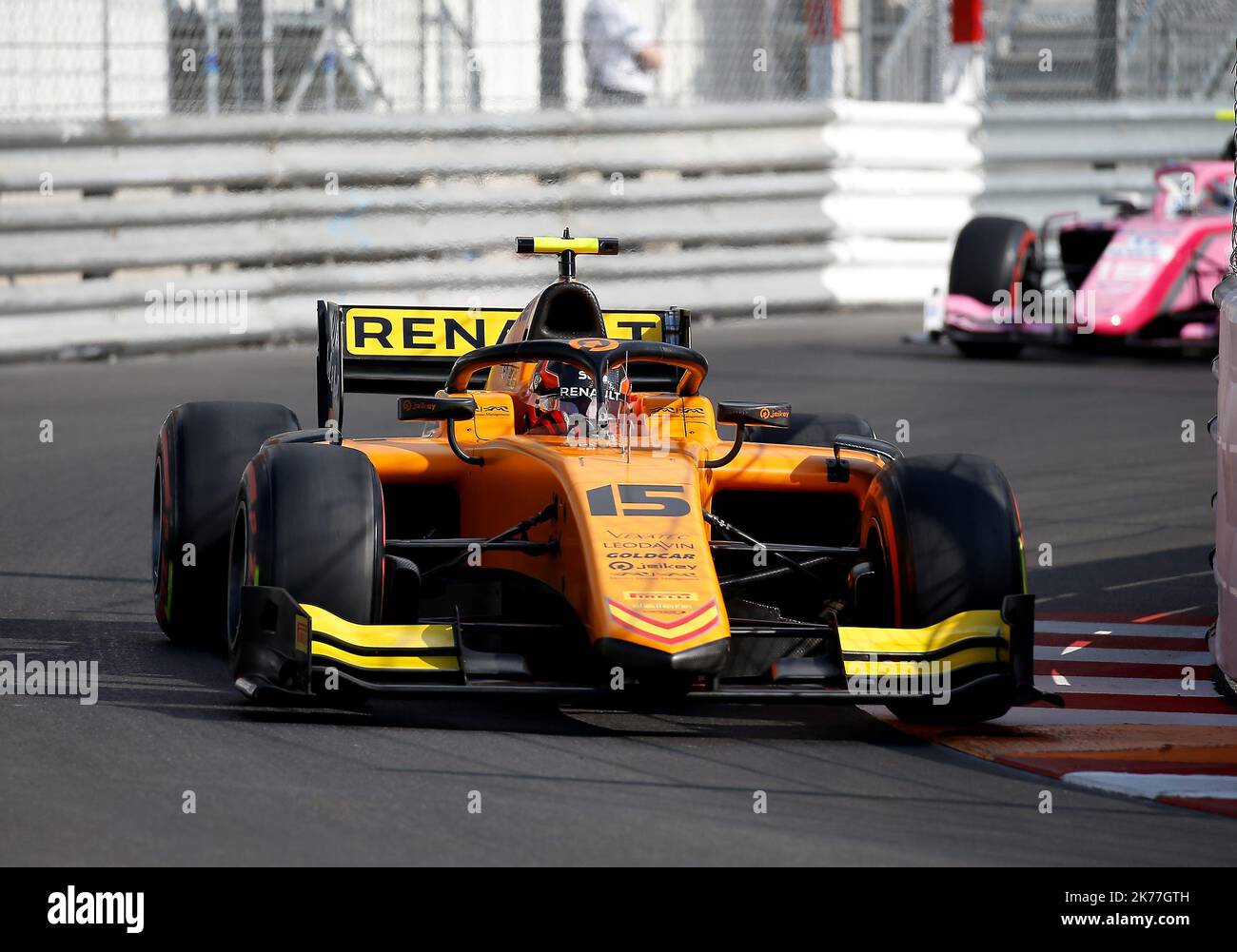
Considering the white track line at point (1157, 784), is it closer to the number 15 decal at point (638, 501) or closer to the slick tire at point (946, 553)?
the slick tire at point (946, 553)

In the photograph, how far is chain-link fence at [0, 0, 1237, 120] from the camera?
612 inches

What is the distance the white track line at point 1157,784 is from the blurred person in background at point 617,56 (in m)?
12.2

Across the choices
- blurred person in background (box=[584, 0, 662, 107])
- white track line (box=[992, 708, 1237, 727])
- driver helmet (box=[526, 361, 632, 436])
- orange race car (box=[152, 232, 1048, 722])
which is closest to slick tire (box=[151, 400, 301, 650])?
orange race car (box=[152, 232, 1048, 722])

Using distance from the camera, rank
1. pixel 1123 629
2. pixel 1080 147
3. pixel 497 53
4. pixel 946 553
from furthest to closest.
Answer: pixel 1080 147, pixel 497 53, pixel 1123 629, pixel 946 553

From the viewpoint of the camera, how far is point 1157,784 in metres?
5.72

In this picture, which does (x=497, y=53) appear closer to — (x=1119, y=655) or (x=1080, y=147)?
(x=1080, y=147)

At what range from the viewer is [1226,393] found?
7004mm

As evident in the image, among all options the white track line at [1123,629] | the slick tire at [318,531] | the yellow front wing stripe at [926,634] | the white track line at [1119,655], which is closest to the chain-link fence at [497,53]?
the white track line at [1123,629]

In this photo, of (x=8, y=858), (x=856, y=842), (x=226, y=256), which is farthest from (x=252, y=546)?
(x=226, y=256)

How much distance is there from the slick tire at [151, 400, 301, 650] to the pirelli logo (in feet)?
3.07

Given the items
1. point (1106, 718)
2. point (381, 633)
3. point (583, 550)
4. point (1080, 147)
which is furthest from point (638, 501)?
point (1080, 147)

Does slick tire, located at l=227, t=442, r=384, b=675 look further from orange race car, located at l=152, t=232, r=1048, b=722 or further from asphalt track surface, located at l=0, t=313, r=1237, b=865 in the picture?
asphalt track surface, located at l=0, t=313, r=1237, b=865

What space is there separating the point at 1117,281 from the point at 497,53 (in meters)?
5.54
